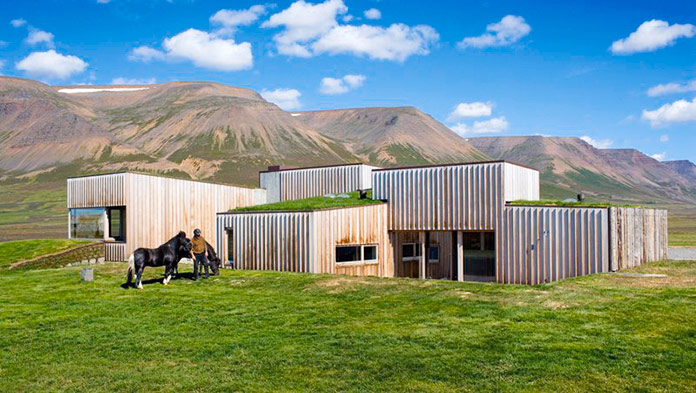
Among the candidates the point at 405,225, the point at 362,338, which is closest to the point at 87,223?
the point at 405,225

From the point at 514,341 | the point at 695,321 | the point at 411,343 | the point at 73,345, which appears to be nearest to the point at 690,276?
the point at 695,321

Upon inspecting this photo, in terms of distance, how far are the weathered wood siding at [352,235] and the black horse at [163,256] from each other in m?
6.41

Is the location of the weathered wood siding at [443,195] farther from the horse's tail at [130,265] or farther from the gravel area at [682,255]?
the horse's tail at [130,265]

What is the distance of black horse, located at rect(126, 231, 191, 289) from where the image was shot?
16.5m

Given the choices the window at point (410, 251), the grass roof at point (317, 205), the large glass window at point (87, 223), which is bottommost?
the window at point (410, 251)

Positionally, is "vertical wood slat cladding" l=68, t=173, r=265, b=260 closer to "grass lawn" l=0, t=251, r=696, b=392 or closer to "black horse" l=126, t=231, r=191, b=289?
"black horse" l=126, t=231, r=191, b=289

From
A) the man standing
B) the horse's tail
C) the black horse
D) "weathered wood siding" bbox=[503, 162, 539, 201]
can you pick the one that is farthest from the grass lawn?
"weathered wood siding" bbox=[503, 162, 539, 201]

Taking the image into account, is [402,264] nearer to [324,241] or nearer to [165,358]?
[324,241]

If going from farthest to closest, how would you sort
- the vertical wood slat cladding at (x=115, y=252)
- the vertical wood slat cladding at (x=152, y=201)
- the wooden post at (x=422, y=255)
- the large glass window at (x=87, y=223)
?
the large glass window at (x=87, y=223) → the vertical wood slat cladding at (x=152, y=201) → the vertical wood slat cladding at (x=115, y=252) → the wooden post at (x=422, y=255)

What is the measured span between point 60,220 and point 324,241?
105 meters

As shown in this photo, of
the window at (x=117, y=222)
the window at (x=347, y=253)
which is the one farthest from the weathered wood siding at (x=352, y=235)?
the window at (x=117, y=222)

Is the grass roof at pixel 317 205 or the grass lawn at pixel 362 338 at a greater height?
the grass roof at pixel 317 205

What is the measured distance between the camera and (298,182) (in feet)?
115

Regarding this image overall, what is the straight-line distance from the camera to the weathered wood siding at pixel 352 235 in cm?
2245
